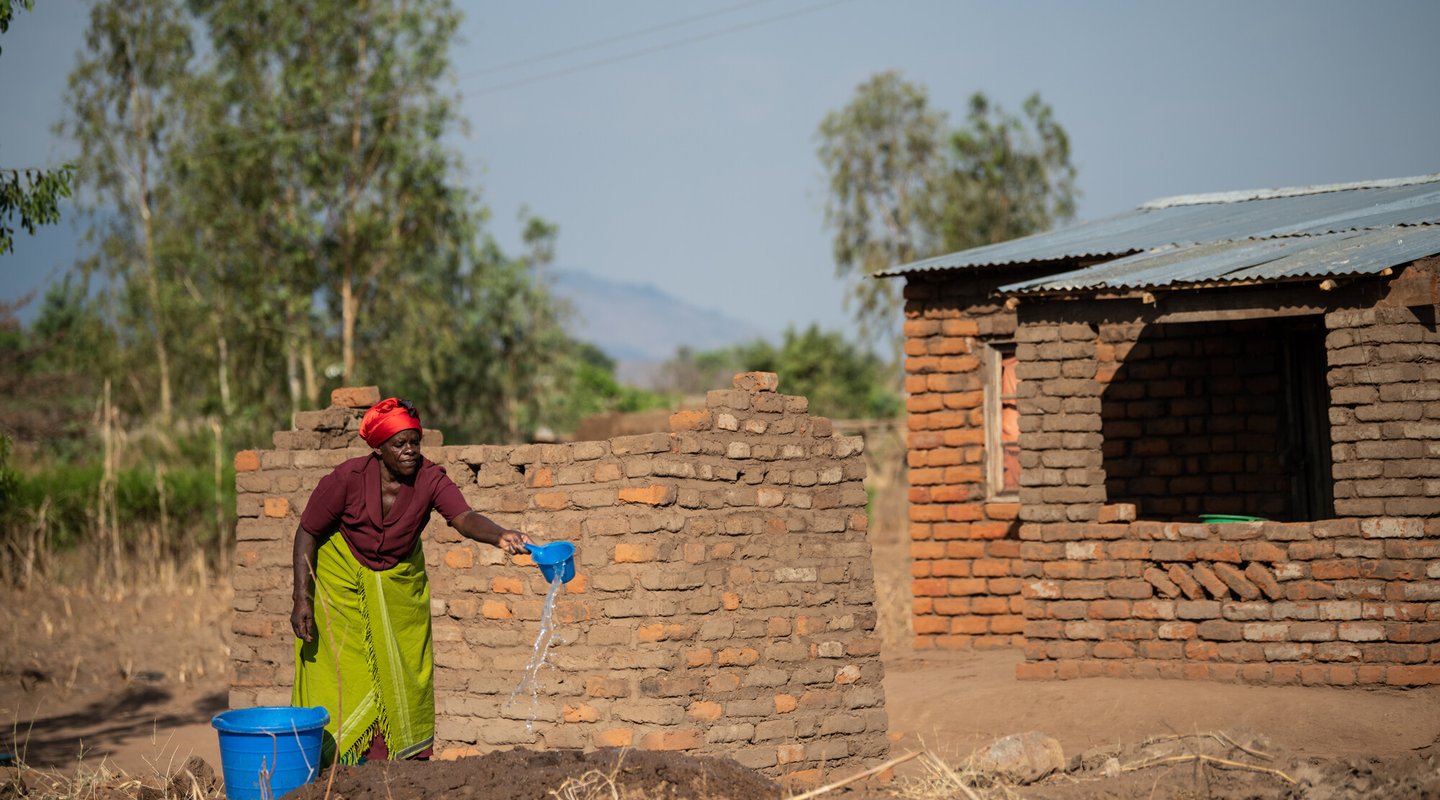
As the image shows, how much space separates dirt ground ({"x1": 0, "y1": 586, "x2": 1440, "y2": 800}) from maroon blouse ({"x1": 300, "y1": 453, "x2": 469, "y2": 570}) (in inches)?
28.9

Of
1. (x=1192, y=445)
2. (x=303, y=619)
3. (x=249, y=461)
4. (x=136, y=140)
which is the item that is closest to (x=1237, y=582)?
(x=1192, y=445)

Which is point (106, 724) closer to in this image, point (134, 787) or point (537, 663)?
point (134, 787)

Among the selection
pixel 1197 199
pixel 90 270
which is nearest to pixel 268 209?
pixel 90 270

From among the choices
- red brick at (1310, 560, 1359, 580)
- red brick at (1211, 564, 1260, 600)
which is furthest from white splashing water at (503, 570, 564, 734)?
red brick at (1310, 560, 1359, 580)

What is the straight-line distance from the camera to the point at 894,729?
23.9 feet

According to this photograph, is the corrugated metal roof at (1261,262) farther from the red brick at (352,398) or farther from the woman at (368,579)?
the woman at (368,579)

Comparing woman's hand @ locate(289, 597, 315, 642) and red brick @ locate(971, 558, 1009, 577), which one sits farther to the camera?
red brick @ locate(971, 558, 1009, 577)

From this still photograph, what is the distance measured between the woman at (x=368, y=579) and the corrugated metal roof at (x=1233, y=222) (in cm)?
482

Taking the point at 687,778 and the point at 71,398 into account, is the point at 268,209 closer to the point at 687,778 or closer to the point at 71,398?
the point at 71,398

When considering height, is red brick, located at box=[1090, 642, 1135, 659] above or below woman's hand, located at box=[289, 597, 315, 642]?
below

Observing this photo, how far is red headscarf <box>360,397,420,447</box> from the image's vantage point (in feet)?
15.7

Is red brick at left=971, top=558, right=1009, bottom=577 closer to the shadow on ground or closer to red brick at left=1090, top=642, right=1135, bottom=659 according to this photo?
red brick at left=1090, top=642, right=1135, bottom=659

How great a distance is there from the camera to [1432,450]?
7082 mm

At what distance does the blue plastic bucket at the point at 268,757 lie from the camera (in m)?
4.37
